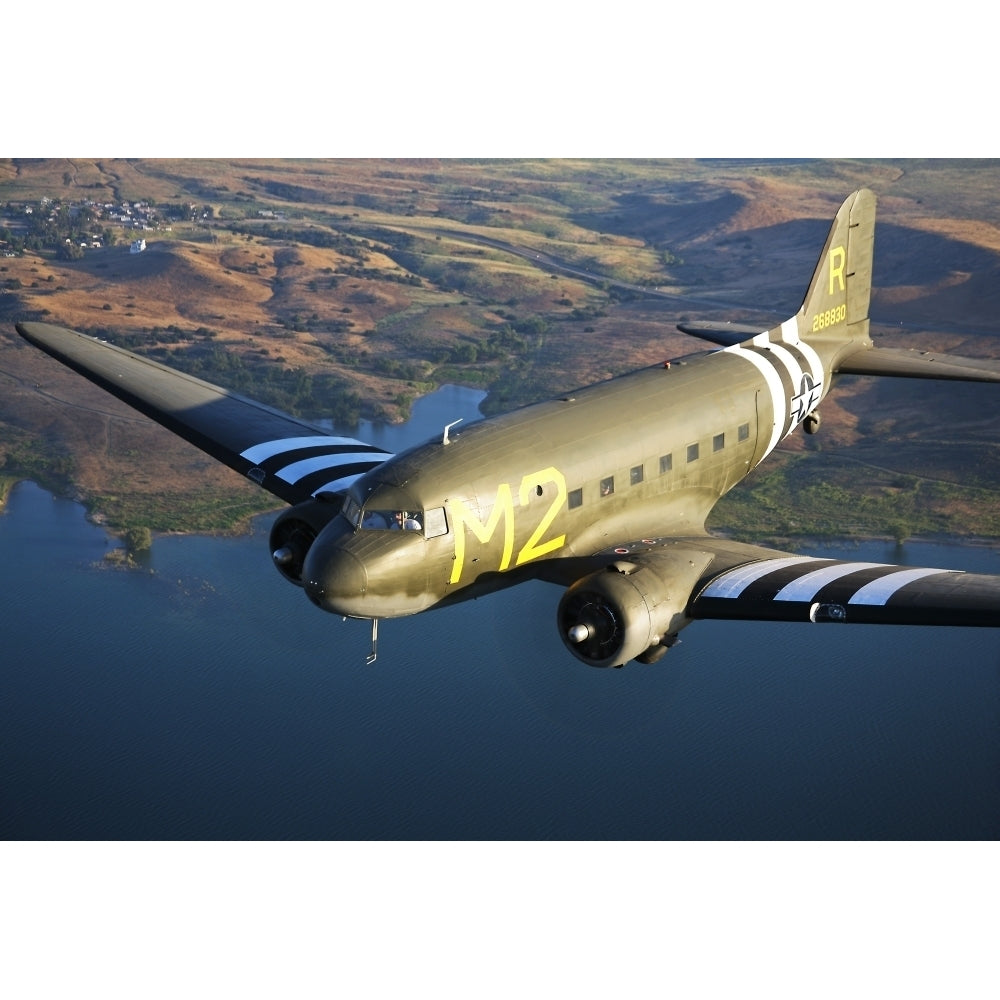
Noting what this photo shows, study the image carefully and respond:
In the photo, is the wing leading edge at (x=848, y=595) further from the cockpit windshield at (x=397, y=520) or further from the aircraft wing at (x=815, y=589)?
the cockpit windshield at (x=397, y=520)

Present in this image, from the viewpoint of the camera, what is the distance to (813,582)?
31984mm

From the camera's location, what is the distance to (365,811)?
6756 cm

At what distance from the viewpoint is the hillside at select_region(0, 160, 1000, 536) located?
99000mm

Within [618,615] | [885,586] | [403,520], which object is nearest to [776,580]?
[885,586]

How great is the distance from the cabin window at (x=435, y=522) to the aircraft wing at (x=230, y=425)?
199 inches

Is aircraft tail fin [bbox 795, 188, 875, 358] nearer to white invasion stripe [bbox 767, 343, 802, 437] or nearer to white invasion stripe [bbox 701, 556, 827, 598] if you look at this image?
white invasion stripe [bbox 767, 343, 802, 437]

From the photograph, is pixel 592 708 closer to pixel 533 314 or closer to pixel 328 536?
pixel 328 536

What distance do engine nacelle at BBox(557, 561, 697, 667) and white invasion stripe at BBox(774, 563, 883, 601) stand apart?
8.88 feet

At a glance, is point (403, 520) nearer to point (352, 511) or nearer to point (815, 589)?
point (352, 511)

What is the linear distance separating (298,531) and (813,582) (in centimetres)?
1351

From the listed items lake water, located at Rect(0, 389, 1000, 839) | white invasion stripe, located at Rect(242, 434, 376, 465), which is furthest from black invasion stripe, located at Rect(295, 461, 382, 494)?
lake water, located at Rect(0, 389, 1000, 839)

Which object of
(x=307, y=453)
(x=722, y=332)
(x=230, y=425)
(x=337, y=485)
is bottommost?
(x=337, y=485)

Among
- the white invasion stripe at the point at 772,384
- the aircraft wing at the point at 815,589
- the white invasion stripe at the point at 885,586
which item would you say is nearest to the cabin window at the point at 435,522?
the aircraft wing at the point at 815,589

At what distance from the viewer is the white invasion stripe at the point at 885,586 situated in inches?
1215
